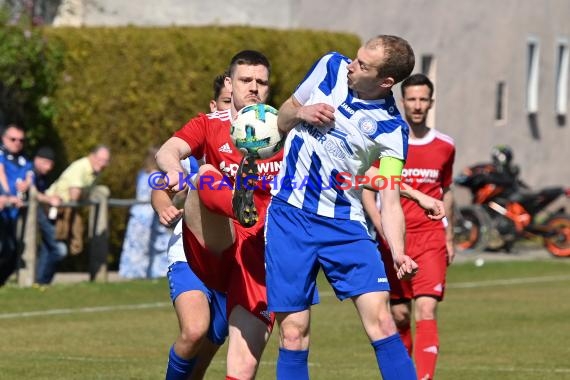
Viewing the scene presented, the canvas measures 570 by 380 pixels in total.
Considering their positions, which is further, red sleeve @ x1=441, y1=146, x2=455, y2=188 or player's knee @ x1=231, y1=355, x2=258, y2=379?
red sleeve @ x1=441, y1=146, x2=455, y2=188

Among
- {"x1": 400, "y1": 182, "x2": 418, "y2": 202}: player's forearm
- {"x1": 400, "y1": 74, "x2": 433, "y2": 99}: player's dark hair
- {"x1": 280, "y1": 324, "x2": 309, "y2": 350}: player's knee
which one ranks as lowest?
{"x1": 280, "y1": 324, "x2": 309, "y2": 350}: player's knee

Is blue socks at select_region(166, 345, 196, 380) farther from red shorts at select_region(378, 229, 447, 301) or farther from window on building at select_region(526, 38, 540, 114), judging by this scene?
window on building at select_region(526, 38, 540, 114)

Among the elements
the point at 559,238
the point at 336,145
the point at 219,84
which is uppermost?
the point at 219,84

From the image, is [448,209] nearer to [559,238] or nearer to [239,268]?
[239,268]

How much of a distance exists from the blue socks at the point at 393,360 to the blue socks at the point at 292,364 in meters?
0.40

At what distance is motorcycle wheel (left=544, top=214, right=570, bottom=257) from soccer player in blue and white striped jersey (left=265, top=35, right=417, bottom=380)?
60.7 ft

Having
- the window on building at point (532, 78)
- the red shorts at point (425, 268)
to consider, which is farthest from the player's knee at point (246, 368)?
the window on building at point (532, 78)

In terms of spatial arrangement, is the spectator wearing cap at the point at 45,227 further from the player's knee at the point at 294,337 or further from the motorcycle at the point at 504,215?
the player's knee at the point at 294,337

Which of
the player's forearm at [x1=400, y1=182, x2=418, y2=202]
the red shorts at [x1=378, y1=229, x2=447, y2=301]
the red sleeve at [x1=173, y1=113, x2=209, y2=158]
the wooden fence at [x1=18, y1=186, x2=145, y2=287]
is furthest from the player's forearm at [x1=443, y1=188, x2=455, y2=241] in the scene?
the wooden fence at [x1=18, y1=186, x2=145, y2=287]

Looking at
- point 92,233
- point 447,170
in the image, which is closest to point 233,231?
point 447,170

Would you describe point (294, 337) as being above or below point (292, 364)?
above

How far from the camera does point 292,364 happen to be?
7918 mm

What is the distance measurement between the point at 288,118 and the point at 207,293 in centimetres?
133

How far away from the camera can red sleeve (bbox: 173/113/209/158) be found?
8.24 m
